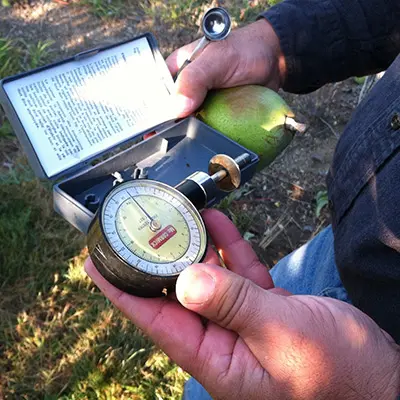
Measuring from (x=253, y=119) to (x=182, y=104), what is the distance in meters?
0.26

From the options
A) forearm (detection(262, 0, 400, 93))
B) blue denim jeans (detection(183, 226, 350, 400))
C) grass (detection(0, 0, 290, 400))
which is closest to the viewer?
blue denim jeans (detection(183, 226, 350, 400))

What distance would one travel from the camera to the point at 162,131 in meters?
1.75

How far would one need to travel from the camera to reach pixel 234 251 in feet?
4.91

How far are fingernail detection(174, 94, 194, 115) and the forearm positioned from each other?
1.40ft

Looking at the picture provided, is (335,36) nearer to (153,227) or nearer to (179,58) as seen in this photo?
(179,58)

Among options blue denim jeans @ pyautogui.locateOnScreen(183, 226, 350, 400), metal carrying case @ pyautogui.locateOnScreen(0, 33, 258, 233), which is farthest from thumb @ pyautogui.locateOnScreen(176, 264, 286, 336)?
metal carrying case @ pyautogui.locateOnScreen(0, 33, 258, 233)

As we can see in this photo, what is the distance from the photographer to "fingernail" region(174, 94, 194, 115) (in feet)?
5.71

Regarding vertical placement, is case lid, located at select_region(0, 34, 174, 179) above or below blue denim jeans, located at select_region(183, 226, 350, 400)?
above

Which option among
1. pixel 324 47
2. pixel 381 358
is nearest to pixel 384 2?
pixel 324 47

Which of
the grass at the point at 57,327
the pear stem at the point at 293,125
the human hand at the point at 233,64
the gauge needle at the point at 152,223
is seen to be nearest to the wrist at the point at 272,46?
the human hand at the point at 233,64

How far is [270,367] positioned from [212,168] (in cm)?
66

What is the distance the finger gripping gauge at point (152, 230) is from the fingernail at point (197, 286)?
16 centimetres

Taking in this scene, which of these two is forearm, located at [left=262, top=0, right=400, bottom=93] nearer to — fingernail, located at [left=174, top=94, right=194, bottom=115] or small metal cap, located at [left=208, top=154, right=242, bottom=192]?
fingernail, located at [left=174, top=94, right=194, bottom=115]

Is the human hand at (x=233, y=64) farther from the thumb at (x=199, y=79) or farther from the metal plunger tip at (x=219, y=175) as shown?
the metal plunger tip at (x=219, y=175)
